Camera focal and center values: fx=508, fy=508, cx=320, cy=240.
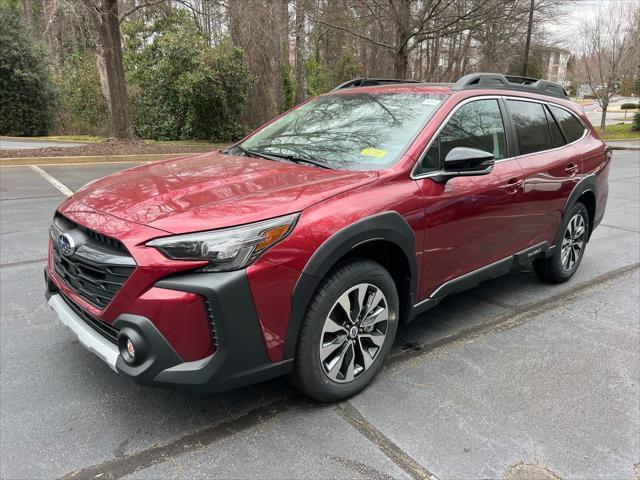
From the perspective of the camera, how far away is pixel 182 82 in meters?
19.0

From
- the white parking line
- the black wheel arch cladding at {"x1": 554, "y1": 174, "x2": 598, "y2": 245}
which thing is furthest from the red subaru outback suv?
the white parking line

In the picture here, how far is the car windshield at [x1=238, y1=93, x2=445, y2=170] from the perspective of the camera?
124 inches

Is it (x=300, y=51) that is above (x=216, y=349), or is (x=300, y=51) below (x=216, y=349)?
above

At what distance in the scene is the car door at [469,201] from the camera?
3.10 meters

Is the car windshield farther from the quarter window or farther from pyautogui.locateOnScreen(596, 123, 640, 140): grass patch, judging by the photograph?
pyautogui.locateOnScreen(596, 123, 640, 140): grass patch

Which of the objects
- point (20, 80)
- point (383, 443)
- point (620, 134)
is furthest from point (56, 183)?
point (620, 134)

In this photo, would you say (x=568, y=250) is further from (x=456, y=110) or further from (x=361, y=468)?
(x=361, y=468)

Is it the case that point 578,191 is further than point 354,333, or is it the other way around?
point 578,191

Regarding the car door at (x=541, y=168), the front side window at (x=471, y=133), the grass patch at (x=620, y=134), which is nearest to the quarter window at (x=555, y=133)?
the car door at (x=541, y=168)

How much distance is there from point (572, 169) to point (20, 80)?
20.3 metres

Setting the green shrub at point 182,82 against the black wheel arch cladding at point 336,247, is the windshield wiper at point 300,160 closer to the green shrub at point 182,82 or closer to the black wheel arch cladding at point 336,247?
the black wheel arch cladding at point 336,247

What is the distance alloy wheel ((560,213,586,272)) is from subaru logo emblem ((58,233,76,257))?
13.1 ft

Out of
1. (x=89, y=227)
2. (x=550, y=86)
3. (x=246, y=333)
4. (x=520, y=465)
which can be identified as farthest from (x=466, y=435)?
(x=550, y=86)

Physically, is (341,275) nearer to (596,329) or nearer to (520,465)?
(520,465)
